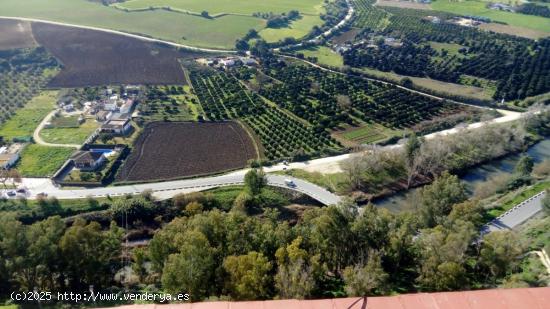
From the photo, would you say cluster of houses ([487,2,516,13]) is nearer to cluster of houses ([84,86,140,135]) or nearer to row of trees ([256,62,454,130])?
row of trees ([256,62,454,130])

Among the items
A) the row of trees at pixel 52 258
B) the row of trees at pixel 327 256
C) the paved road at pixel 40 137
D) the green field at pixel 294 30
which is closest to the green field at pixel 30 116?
the paved road at pixel 40 137

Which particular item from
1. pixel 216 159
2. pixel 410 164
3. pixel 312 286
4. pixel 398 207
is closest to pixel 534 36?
pixel 410 164

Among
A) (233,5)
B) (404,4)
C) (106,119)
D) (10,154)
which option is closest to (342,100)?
(106,119)

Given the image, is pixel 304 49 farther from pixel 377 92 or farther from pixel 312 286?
pixel 312 286

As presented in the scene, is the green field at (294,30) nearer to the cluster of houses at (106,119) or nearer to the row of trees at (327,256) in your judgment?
the cluster of houses at (106,119)

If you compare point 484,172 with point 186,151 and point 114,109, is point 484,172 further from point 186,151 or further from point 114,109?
point 114,109

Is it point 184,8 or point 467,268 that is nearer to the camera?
point 467,268

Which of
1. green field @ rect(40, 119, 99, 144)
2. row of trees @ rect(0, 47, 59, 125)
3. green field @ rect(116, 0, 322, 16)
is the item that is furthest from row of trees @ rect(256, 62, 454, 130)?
green field @ rect(116, 0, 322, 16)
